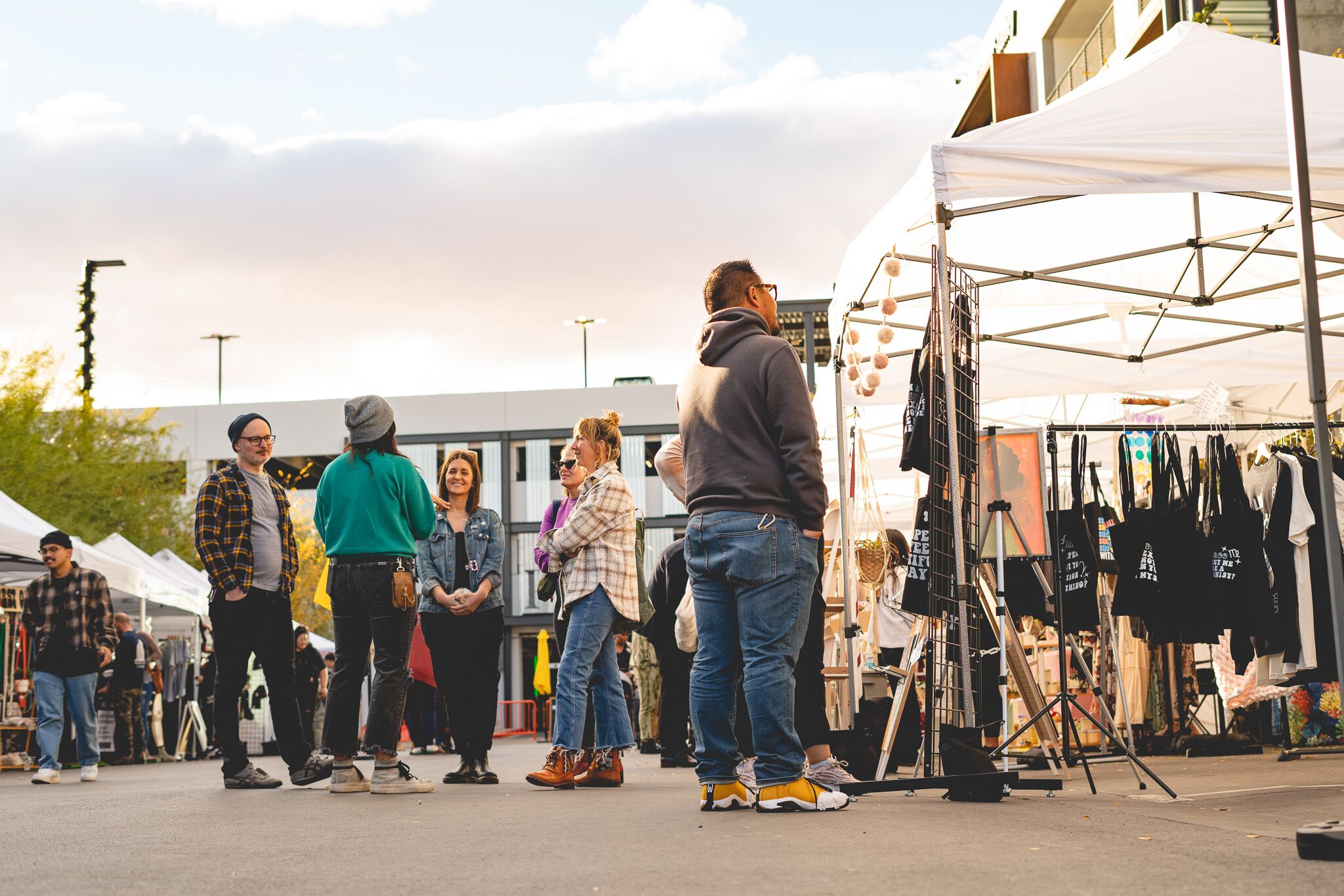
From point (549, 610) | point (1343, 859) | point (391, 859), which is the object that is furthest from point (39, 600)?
point (549, 610)

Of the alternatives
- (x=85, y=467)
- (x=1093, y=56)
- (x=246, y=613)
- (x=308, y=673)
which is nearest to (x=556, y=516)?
(x=246, y=613)

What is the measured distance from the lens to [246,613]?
26.4ft

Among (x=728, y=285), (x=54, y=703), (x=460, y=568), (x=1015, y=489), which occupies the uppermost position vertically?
(x=728, y=285)

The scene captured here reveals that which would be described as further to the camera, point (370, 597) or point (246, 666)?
point (246, 666)

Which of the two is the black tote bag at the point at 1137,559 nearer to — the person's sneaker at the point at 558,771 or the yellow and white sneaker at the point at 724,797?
the person's sneaker at the point at 558,771

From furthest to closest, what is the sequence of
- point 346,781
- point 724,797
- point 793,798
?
point 346,781
point 724,797
point 793,798

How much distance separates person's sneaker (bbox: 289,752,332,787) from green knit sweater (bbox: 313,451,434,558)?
121 cm

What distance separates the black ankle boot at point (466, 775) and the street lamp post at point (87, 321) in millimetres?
26741

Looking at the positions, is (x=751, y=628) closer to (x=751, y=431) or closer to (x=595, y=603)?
(x=751, y=431)

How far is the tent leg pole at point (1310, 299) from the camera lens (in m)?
4.40

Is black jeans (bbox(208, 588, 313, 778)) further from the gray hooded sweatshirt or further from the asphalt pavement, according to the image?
the gray hooded sweatshirt

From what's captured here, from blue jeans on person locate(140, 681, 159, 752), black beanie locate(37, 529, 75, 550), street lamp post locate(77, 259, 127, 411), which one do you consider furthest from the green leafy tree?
black beanie locate(37, 529, 75, 550)

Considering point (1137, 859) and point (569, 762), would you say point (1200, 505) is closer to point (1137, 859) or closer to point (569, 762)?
point (569, 762)

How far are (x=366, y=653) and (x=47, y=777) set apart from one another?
14.9ft
